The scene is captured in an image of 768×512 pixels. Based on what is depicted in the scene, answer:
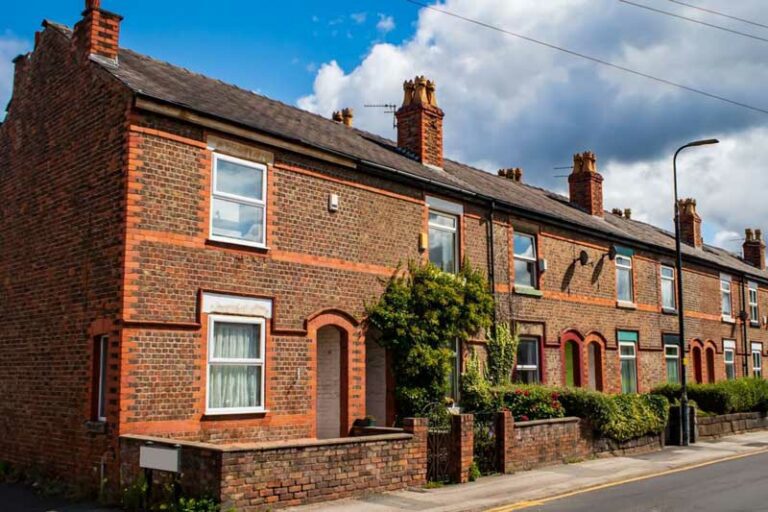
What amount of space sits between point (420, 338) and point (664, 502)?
253 inches

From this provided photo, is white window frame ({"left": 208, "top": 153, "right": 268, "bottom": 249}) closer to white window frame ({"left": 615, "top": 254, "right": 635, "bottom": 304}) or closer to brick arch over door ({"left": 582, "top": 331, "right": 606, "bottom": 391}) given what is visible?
brick arch over door ({"left": 582, "top": 331, "right": 606, "bottom": 391})

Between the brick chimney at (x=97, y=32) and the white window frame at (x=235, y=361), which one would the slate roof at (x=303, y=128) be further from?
the white window frame at (x=235, y=361)

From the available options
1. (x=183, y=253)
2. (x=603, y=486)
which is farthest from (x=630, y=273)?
(x=183, y=253)

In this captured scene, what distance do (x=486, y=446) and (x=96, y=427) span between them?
23.2ft

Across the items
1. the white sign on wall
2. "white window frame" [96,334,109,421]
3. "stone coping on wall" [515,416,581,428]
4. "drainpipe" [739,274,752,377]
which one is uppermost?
"drainpipe" [739,274,752,377]

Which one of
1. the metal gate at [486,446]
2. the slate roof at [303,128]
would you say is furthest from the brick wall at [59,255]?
the metal gate at [486,446]

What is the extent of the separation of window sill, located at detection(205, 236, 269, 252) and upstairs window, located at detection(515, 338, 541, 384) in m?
9.34

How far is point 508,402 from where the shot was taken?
17422 millimetres

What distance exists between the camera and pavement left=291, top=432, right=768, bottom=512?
1161cm

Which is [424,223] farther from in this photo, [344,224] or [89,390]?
[89,390]

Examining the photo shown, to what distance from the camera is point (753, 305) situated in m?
36.4

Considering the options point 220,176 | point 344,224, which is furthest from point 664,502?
point 220,176

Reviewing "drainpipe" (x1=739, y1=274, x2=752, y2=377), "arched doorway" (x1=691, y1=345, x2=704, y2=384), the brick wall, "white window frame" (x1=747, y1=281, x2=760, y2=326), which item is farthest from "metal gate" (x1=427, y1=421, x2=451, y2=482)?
"white window frame" (x1=747, y1=281, x2=760, y2=326)

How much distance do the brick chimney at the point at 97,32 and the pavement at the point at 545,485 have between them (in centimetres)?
911
